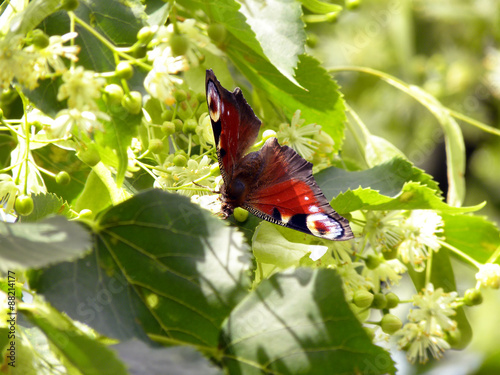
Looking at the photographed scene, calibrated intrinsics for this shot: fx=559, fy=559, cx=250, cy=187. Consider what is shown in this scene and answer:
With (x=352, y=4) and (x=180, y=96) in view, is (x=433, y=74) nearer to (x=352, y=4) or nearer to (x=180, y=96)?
(x=352, y=4)

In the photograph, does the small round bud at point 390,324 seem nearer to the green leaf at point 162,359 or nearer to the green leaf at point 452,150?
the green leaf at point 452,150

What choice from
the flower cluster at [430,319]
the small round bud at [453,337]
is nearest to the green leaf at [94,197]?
the flower cluster at [430,319]

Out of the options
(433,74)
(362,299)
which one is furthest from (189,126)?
(433,74)

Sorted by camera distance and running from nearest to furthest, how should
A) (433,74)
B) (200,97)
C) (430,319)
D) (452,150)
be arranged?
(200,97) → (430,319) → (452,150) → (433,74)

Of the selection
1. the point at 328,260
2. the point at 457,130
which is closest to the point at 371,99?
the point at 457,130

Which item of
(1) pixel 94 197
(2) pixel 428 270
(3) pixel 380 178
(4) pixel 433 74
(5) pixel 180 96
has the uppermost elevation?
(5) pixel 180 96

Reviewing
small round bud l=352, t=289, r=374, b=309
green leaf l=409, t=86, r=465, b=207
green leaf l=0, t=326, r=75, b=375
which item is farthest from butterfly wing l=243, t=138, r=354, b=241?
green leaf l=409, t=86, r=465, b=207

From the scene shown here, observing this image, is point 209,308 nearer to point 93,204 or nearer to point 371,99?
point 93,204
